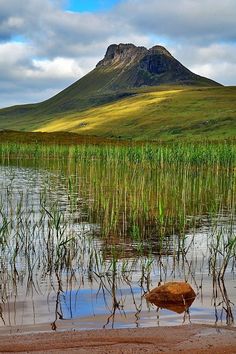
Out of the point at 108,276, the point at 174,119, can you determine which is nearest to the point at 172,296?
the point at 108,276

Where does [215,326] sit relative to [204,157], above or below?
below

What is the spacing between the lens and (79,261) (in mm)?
11328

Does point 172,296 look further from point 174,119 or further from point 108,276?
point 174,119

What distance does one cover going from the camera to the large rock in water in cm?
861

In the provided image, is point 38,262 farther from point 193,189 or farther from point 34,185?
point 34,185

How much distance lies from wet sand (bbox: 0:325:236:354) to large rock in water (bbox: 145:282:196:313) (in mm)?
1224

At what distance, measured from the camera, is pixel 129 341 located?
6758 millimetres

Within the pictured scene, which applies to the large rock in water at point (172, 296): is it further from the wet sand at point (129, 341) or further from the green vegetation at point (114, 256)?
the wet sand at point (129, 341)

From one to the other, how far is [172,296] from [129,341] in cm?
203

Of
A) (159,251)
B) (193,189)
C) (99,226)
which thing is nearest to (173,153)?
(193,189)

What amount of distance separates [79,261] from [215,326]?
4317mm

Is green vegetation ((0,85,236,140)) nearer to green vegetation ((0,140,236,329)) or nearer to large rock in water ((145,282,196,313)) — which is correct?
green vegetation ((0,140,236,329))

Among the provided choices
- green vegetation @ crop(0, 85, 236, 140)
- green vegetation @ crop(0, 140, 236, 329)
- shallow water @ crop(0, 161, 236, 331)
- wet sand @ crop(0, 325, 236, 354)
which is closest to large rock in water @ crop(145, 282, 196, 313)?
shallow water @ crop(0, 161, 236, 331)

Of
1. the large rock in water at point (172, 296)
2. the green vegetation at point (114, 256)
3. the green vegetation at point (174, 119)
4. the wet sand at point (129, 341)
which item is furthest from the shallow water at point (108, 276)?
the green vegetation at point (174, 119)
